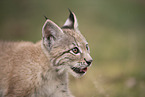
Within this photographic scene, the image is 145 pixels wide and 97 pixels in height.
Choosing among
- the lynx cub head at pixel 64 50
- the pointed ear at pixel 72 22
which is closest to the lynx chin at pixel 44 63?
the lynx cub head at pixel 64 50

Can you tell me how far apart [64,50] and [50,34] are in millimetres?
492

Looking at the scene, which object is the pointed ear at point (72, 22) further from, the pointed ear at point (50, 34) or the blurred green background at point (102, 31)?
the blurred green background at point (102, 31)

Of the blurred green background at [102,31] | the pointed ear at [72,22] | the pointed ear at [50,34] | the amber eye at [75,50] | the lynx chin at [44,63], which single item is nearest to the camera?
the lynx chin at [44,63]

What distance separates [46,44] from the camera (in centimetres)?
484

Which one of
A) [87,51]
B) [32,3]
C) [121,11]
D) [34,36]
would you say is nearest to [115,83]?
[87,51]

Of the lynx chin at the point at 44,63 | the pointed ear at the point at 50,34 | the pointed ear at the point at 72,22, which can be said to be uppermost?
the pointed ear at the point at 72,22

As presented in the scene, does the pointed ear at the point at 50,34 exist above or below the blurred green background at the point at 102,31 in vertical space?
below

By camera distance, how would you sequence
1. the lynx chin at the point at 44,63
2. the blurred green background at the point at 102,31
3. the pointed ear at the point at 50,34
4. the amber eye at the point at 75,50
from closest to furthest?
the lynx chin at the point at 44,63 < the pointed ear at the point at 50,34 < the amber eye at the point at 75,50 < the blurred green background at the point at 102,31

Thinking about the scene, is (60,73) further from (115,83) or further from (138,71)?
(138,71)

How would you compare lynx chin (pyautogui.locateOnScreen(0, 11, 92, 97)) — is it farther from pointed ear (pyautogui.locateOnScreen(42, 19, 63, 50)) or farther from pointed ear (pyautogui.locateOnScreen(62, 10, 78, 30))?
pointed ear (pyautogui.locateOnScreen(62, 10, 78, 30))

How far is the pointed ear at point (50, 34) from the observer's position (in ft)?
15.5

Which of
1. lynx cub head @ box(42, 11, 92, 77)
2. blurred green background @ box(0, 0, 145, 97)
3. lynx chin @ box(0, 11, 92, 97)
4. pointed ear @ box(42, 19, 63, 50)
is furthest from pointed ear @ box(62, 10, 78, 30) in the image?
blurred green background @ box(0, 0, 145, 97)

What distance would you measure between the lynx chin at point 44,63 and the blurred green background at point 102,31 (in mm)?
2498

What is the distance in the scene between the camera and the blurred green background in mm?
8183
